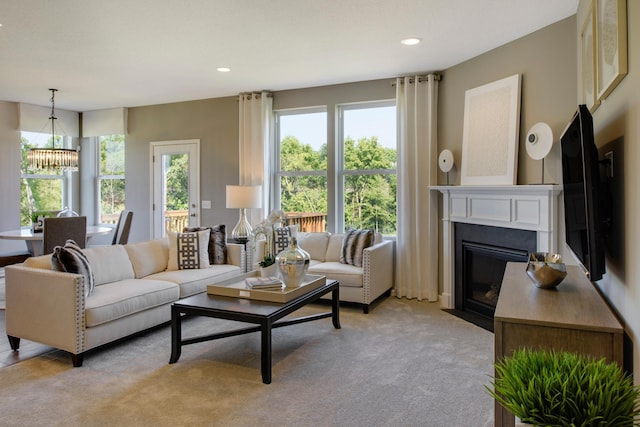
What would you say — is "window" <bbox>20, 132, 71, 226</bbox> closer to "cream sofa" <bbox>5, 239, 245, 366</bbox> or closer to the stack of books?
"cream sofa" <bbox>5, 239, 245, 366</bbox>

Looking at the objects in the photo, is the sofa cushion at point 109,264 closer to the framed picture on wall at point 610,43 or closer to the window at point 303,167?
the window at point 303,167

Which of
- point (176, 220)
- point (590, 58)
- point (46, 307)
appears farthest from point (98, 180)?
point (590, 58)

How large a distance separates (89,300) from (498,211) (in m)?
3.43

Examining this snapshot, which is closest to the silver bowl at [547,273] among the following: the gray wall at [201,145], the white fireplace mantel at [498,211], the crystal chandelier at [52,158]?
the white fireplace mantel at [498,211]

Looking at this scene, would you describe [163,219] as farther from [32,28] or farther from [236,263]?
[32,28]

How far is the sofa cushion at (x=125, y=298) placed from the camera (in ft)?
10.3

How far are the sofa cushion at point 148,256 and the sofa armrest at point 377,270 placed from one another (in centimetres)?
205

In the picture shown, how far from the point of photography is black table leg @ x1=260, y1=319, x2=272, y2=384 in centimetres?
281

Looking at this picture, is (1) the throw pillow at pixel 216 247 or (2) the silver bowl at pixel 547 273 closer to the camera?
(2) the silver bowl at pixel 547 273

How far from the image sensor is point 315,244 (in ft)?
17.4

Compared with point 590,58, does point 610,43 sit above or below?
below

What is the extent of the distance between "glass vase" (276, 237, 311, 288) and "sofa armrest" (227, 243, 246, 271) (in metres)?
1.52

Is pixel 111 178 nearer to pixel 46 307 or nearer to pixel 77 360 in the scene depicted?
pixel 46 307

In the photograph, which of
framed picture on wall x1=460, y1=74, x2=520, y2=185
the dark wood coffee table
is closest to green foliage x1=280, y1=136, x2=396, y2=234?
framed picture on wall x1=460, y1=74, x2=520, y2=185
